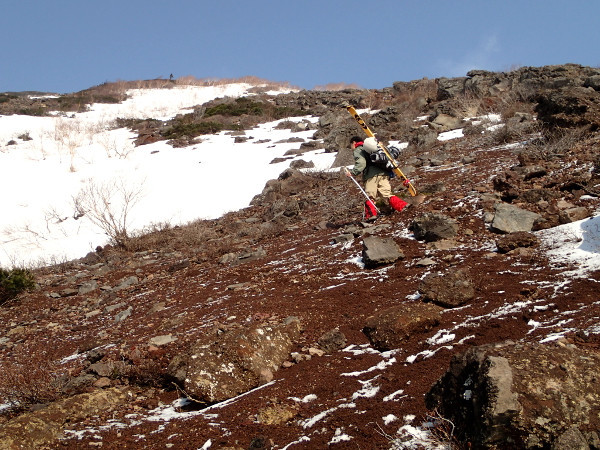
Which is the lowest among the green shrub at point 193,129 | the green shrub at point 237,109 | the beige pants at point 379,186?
the beige pants at point 379,186

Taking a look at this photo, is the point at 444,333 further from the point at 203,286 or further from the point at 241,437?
the point at 203,286

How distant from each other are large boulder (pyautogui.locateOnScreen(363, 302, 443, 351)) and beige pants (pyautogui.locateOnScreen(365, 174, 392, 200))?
4596mm

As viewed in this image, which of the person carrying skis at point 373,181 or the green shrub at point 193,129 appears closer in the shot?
the person carrying skis at point 373,181

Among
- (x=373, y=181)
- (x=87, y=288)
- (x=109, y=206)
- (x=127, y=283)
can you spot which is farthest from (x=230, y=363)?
(x=109, y=206)

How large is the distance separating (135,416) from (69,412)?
1.76 feet

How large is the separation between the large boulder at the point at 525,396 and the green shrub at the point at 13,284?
9504 millimetres

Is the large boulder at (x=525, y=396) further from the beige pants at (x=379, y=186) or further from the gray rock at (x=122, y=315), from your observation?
the beige pants at (x=379, y=186)

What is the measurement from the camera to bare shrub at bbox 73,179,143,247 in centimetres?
1283

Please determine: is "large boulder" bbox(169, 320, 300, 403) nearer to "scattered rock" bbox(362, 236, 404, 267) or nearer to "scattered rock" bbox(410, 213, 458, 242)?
"scattered rock" bbox(362, 236, 404, 267)

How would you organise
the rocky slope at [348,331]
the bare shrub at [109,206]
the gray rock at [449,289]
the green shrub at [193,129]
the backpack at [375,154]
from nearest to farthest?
the rocky slope at [348,331], the gray rock at [449,289], the backpack at [375,154], the bare shrub at [109,206], the green shrub at [193,129]

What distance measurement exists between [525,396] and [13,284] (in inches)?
390

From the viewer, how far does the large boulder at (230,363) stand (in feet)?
12.6

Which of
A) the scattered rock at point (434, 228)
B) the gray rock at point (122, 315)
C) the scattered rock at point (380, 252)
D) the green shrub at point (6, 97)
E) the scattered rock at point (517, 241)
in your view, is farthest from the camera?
the green shrub at point (6, 97)

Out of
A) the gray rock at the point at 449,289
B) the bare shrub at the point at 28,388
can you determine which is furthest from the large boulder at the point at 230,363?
the gray rock at the point at 449,289
